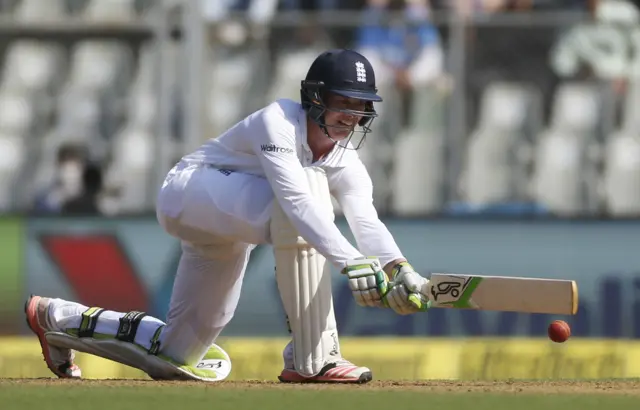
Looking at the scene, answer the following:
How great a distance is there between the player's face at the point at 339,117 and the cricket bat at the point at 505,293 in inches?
28.5

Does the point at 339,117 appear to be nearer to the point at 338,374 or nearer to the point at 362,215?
the point at 362,215

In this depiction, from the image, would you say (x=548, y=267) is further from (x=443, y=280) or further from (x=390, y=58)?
(x=443, y=280)

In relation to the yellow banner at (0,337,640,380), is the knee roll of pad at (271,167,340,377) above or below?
above

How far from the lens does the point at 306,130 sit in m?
5.77

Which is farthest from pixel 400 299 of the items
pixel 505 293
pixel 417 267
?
pixel 417 267

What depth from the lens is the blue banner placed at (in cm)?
888

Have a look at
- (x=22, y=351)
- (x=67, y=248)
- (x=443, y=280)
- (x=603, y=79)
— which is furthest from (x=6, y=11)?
(x=443, y=280)

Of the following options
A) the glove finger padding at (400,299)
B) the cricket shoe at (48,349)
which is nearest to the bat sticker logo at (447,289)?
the glove finger padding at (400,299)

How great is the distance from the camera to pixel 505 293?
5402 mm

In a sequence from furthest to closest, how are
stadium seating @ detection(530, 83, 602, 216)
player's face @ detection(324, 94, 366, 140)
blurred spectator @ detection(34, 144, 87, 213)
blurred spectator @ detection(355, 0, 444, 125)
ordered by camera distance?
blurred spectator @ detection(355, 0, 444, 125) < blurred spectator @ detection(34, 144, 87, 213) < stadium seating @ detection(530, 83, 602, 216) < player's face @ detection(324, 94, 366, 140)

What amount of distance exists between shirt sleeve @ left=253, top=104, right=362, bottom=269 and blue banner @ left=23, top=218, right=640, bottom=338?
341 centimetres

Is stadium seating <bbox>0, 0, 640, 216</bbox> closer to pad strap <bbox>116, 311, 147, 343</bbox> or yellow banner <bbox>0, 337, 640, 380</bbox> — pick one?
yellow banner <bbox>0, 337, 640, 380</bbox>

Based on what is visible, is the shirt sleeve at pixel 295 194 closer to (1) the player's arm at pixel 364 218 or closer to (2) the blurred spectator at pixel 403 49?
(1) the player's arm at pixel 364 218

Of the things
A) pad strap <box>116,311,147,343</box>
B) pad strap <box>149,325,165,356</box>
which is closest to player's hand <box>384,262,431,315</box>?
pad strap <box>149,325,165,356</box>
